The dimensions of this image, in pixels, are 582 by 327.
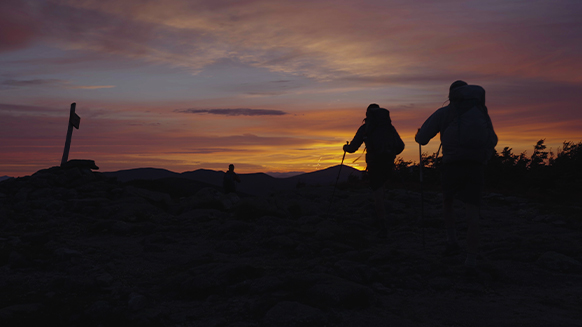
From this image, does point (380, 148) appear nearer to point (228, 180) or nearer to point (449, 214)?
point (449, 214)

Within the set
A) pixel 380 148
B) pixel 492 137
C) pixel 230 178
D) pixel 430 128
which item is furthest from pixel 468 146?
pixel 230 178

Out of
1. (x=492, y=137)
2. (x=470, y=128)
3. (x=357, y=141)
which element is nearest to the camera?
(x=470, y=128)

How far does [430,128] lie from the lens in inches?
241

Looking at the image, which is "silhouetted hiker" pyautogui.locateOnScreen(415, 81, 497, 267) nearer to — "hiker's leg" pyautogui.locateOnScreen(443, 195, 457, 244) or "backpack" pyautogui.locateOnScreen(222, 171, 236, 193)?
"hiker's leg" pyautogui.locateOnScreen(443, 195, 457, 244)

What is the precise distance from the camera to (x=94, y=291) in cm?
500

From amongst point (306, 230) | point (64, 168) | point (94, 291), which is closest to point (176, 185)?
point (64, 168)

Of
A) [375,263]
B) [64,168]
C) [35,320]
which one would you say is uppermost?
[64,168]

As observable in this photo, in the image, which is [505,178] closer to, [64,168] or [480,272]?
[480,272]

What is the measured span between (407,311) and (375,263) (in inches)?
67.4

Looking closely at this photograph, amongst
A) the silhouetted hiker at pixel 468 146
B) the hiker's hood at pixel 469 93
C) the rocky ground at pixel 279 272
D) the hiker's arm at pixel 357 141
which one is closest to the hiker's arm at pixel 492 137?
the silhouetted hiker at pixel 468 146

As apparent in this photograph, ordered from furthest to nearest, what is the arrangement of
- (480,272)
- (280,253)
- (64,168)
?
1. (64,168)
2. (280,253)
3. (480,272)

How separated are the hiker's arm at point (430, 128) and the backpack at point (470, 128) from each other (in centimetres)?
28

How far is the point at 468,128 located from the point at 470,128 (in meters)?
0.03

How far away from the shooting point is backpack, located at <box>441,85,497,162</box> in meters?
5.55
